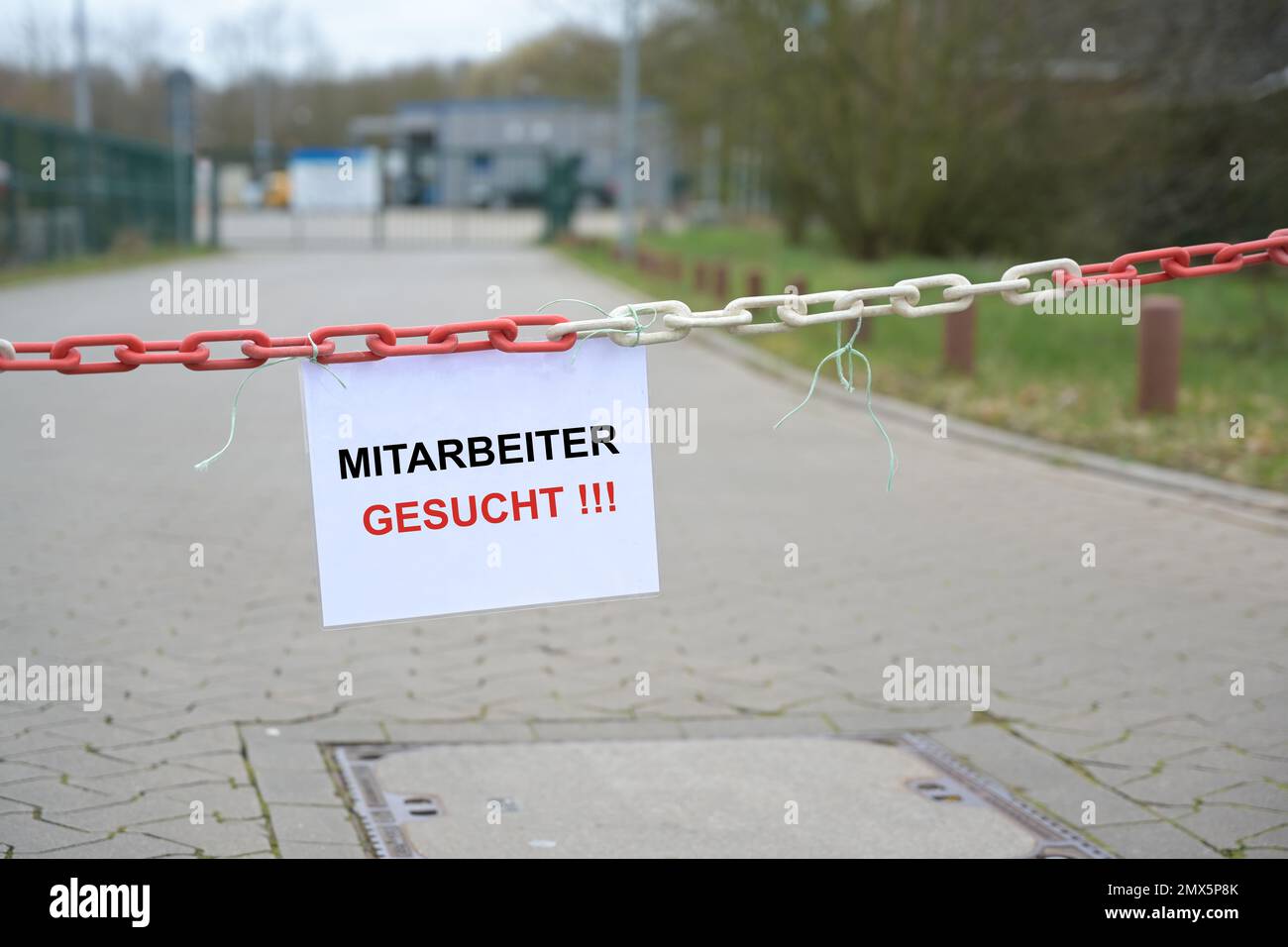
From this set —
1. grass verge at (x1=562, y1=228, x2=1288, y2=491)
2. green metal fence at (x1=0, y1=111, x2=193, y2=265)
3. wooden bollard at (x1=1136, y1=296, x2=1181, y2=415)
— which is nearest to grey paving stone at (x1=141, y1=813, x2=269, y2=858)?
grass verge at (x1=562, y1=228, x2=1288, y2=491)

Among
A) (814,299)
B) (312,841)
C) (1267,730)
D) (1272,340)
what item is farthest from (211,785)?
(1272,340)

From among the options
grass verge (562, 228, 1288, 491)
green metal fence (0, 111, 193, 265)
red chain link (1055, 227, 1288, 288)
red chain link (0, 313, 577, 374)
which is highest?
green metal fence (0, 111, 193, 265)

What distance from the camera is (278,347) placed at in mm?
2863

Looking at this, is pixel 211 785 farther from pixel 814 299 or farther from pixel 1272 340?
pixel 1272 340

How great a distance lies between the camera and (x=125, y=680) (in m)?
5.44

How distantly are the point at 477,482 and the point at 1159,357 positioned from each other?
948cm

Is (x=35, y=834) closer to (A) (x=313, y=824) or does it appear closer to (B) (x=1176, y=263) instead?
(A) (x=313, y=824)

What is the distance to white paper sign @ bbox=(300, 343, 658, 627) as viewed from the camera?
2.97 m

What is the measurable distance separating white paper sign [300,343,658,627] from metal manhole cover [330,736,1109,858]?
3.96 ft

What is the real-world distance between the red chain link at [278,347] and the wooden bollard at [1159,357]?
920 cm

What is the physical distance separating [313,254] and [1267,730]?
36.3 meters

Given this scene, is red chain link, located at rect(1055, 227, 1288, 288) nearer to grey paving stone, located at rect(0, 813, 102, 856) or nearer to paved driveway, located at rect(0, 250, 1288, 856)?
paved driveway, located at rect(0, 250, 1288, 856)

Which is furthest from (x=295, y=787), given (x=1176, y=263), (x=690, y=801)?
(x=1176, y=263)
